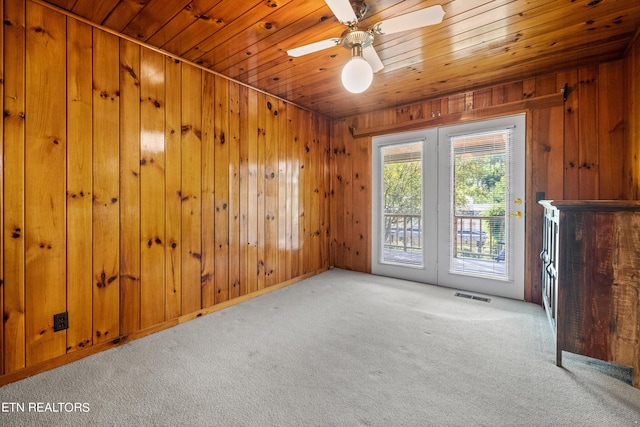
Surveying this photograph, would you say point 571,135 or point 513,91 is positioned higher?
point 513,91

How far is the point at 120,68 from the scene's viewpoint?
211 centimetres

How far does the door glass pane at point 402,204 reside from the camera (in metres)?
3.68

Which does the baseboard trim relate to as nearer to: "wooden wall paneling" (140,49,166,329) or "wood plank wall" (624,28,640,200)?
"wooden wall paneling" (140,49,166,329)

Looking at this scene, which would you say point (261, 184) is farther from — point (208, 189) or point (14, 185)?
point (14, 185)

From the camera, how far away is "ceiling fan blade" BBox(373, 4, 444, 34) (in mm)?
1415

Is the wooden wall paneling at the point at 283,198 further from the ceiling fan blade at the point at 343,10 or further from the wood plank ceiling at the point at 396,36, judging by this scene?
the ceiling fan blade at the point at 343,10

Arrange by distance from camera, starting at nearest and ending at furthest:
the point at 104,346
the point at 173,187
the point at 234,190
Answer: the point at 104,346
the point at 173,187
the point at 234,190

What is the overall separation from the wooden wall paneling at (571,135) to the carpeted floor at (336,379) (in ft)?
4.25

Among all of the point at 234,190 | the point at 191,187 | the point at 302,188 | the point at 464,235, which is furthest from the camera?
the point at 302,188

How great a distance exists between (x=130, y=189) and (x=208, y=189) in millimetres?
674

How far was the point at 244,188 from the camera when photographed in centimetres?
307

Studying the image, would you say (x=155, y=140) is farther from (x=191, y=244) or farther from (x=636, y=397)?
(x=636, y=397)

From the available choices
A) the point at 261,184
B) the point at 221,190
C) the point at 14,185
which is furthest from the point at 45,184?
the point at 261,184

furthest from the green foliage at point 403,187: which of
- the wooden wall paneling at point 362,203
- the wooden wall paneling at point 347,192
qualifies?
the wooden wall paneling at point 347,192
